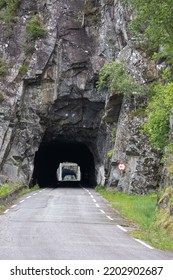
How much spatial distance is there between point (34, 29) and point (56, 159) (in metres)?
32.3

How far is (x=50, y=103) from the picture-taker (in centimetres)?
4256

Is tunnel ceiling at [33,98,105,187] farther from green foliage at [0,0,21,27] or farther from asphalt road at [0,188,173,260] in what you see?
asphalt road at [0,188,173,260]

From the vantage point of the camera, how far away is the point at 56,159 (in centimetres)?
7125

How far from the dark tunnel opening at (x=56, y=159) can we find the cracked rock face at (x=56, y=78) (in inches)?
442

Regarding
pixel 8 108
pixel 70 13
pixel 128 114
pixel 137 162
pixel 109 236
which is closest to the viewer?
pixel 109 236

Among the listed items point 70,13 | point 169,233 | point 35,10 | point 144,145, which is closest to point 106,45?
point 70,13

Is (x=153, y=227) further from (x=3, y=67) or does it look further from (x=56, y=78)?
(x=3, y=67)

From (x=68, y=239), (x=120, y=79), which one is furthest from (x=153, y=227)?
(x=120, y=79)

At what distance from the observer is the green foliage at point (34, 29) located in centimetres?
4216

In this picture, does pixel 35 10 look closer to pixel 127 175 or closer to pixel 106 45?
pixel 106 45

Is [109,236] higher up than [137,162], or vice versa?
[137,162]

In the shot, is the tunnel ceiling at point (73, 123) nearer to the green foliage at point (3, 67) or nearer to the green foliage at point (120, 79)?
the green foliage at point (3, 67)

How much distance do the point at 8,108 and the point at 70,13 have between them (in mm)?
12108

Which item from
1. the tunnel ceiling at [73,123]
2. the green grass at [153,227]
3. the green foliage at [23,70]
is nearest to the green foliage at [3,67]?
the green foliage at [23,70]
